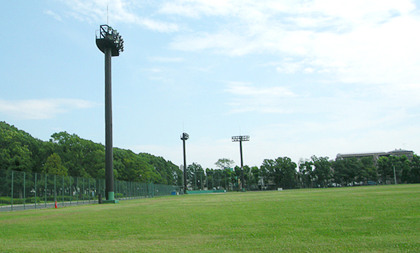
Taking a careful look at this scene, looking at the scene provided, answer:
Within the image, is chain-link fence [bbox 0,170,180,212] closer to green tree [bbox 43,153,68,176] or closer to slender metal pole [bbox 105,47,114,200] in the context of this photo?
slender metal pole [bbox 105,47,114,200]

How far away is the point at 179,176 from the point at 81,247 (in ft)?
541

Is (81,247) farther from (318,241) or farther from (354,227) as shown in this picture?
(354,227)

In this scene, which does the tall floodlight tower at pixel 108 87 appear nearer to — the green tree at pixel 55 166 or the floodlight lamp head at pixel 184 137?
the green tree at pixel 55 166

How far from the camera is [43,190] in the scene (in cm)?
3372

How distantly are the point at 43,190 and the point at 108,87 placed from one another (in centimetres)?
1752

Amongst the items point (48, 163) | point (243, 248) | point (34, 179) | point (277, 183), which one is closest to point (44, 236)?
point (243, 248)

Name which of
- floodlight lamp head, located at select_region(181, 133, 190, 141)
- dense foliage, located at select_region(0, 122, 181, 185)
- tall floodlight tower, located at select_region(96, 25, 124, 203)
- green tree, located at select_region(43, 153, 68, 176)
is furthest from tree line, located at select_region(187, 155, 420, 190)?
tall floodlight tower, located at select_region(96, 25, 124, 203)

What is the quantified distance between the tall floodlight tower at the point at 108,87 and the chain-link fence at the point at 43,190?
2.39m

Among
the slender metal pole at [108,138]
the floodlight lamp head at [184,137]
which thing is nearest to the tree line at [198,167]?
the floodlight lamp head at [184,137]

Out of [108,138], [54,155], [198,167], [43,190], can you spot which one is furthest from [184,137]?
[43,190]

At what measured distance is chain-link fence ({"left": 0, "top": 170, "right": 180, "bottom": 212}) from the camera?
91.8 feet

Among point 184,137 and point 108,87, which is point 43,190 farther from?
point 184,137

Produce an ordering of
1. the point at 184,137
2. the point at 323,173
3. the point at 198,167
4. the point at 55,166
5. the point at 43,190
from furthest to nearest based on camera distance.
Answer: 1. the point at 198,167
2. the point at 323,173
3. the point at 184,137
4. the point at 55,166
5. the point at 43,190

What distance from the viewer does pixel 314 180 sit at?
14038cm
